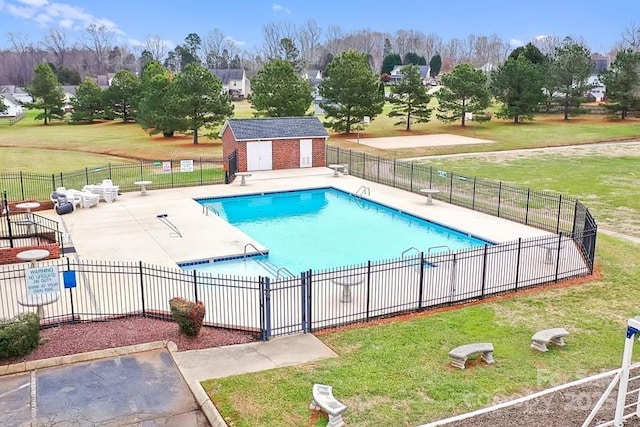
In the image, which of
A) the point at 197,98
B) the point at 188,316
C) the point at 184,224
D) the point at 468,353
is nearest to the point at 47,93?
the point at 197,98

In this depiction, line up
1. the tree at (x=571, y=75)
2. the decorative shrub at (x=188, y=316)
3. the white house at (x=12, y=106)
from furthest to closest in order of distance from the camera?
the white house at (x=12, y=106)
the tree at (x=571, y=75)
the decorative shrub at (x=188, y=316)

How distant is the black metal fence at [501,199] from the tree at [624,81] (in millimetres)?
37564

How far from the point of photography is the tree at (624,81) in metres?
63.2

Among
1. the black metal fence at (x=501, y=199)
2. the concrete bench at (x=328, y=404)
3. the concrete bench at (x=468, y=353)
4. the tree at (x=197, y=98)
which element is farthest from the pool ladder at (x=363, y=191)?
the tree at (x=197, y=98)

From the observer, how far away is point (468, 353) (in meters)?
11.7

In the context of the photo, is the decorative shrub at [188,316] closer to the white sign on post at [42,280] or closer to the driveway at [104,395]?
the driveway at [104,395]

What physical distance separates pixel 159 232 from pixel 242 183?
414 inches

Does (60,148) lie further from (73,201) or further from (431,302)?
(431,302)

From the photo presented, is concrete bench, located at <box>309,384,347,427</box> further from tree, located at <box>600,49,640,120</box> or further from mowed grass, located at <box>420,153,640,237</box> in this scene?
tree, located at <box>600,49,640,120</box>

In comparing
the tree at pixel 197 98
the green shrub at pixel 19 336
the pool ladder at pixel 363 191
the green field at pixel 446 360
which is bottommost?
the green field at pixel 446 360

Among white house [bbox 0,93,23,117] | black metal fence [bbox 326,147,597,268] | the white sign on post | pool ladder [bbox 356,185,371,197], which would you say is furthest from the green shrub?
white house [bbox 0,93,23,117]

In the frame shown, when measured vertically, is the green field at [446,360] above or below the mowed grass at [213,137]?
below

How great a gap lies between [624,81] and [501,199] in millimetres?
44334

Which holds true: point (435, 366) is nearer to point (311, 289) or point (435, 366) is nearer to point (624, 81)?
point (311, 289)
